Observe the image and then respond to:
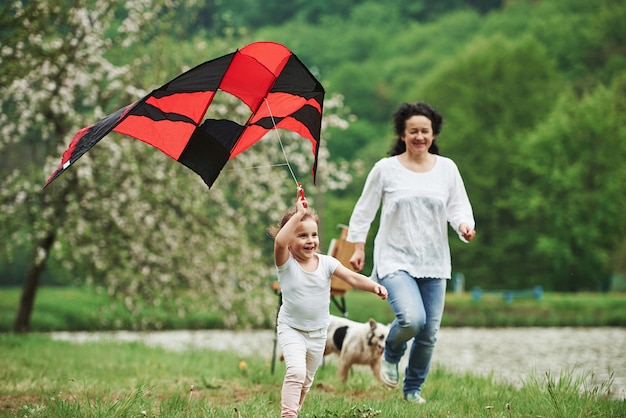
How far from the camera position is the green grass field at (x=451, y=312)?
22.4 metres

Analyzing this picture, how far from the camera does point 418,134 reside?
605 centimetres

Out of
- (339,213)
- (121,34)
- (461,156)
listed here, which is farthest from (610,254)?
(121,34)

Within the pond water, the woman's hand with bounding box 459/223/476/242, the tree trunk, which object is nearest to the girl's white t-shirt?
the woman's hand with bounding box 459/223/476/242

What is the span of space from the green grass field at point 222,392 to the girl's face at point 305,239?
953 millimetres

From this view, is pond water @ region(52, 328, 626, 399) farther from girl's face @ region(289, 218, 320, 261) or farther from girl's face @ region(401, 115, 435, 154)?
girl's face @ region(289, 218, 320, 261)

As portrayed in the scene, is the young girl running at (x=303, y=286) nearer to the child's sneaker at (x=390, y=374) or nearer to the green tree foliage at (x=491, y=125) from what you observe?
the child's sneaker at (x=390, y=374)

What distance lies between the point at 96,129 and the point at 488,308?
2249 centimetres

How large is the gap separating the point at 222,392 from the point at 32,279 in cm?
905

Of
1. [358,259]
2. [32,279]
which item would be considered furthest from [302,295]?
[32,279]

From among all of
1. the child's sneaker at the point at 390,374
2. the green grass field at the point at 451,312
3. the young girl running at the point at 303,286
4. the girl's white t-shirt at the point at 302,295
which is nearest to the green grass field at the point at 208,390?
the child's sneaker at the point at 390,374

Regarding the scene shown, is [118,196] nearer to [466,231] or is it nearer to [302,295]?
[466,231]

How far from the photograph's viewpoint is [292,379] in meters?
4.72

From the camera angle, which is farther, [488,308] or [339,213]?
[339,213]

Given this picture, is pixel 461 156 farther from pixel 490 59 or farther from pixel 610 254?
pixel 610 254
